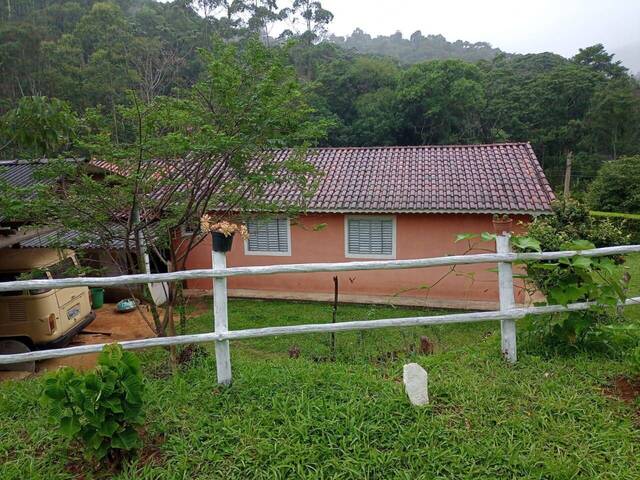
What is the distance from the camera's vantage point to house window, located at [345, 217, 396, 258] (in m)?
11.9

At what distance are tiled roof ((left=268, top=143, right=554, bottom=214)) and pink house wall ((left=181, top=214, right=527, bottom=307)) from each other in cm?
42

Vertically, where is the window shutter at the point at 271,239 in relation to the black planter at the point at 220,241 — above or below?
below

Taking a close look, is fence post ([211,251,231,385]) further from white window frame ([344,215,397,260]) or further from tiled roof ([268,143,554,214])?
white window frame ([344,215,397,260])

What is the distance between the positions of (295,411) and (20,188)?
3429 millimetres

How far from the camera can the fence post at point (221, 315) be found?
354 centimetres

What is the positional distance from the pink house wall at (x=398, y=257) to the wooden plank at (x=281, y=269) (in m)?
7.07

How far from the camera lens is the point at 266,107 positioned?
4484mm

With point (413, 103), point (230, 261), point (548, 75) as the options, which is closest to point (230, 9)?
point (413, 103)

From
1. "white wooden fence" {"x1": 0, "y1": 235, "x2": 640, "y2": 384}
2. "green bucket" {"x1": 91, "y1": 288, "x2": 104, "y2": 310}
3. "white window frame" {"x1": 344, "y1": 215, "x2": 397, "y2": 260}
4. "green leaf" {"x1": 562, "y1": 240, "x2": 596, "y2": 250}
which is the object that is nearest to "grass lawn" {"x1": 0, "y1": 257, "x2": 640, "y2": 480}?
"white wooden fence" {"x1": 0, "y1": 235, "x2": 640, "y2": 384}

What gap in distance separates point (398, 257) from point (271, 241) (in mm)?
3619

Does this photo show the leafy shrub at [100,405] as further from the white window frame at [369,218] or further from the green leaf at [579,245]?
the white window frame at [369,218]

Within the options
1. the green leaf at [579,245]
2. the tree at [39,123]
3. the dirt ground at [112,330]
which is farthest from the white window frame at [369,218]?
the tree at [39,123]

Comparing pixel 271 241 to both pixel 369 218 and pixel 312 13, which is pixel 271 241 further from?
pixel 312 13

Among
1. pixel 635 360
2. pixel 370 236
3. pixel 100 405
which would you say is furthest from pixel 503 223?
pixel 370 236
